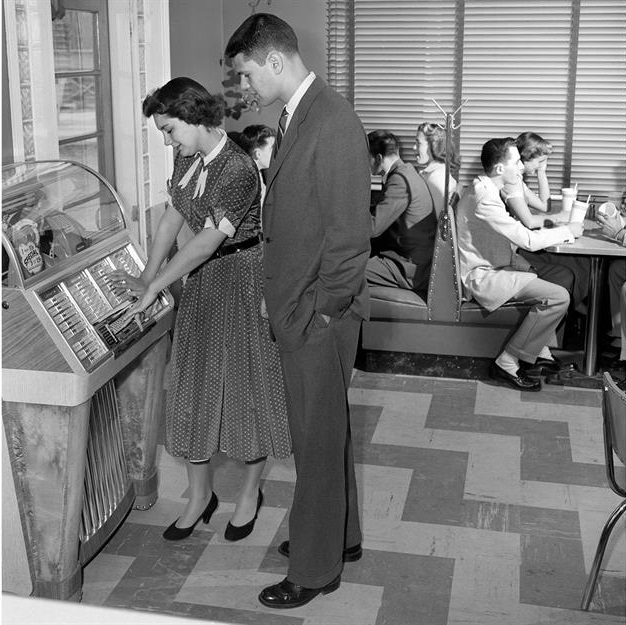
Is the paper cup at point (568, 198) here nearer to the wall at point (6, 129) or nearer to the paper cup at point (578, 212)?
the paper cup at point (578, 212)

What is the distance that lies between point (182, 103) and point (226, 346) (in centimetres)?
77

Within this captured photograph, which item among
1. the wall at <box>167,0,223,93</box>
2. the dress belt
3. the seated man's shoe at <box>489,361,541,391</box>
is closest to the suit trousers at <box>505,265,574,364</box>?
the seated man's shoe at <box>489,361,541,391</box>

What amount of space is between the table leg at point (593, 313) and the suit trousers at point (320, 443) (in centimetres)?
242

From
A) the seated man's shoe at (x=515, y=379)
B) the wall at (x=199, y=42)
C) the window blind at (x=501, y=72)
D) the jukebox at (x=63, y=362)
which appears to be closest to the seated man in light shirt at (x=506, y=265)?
the seated man's shoe at (x=515, y=379)

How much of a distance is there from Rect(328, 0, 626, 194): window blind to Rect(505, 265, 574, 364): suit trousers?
1.99 meters

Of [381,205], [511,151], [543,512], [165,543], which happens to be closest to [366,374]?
[381,205]

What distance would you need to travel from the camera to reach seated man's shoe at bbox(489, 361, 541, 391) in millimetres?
4734

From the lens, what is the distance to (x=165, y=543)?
3.16 metres

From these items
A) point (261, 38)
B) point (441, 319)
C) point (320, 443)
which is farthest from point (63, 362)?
point (441, 319)

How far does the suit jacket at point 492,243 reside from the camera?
4641mm

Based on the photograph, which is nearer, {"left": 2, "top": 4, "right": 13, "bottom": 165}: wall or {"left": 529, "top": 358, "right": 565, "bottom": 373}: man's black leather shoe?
{"left": 2, "top": 4, "right": 13, "bottom": 165}: wall

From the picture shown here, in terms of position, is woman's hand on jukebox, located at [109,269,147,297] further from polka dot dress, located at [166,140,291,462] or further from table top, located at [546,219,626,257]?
table top, located at [546,219,626,257]

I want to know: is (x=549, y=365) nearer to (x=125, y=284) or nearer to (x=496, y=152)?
(x=496, y=152)

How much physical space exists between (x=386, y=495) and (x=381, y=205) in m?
1.83
